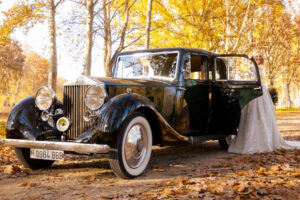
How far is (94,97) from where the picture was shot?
13.5 ft

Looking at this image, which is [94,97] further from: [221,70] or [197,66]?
[221,70]

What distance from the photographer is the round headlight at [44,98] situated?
14.5 feet

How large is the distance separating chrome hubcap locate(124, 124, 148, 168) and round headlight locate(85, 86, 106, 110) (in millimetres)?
557

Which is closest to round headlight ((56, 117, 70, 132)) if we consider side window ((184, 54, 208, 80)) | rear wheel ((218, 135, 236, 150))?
side window ((184, 54, 208, 80))

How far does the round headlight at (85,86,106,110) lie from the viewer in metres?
4.09

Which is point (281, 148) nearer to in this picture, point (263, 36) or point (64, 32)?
point (64, 32)

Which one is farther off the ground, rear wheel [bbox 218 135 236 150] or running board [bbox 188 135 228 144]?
running board [bbox 188 135 228 144]

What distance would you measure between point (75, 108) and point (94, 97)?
389 mm

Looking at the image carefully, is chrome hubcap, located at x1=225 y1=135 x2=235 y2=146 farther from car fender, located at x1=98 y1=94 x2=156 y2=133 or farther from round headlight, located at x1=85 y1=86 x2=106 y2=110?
round headlight, located at x1=85 y1=86 x2=106 y2=110

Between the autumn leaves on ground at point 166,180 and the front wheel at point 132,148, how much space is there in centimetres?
14

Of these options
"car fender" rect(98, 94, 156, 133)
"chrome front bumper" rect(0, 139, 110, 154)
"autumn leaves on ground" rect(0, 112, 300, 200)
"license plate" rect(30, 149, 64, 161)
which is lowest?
"autumn leaves on ground" rect(0, 112, 300, 200)

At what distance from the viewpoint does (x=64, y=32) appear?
11.5m

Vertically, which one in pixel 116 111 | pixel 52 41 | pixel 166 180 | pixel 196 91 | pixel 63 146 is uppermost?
pixel 52 41

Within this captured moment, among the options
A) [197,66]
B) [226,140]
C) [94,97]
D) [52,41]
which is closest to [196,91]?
[197,66]
